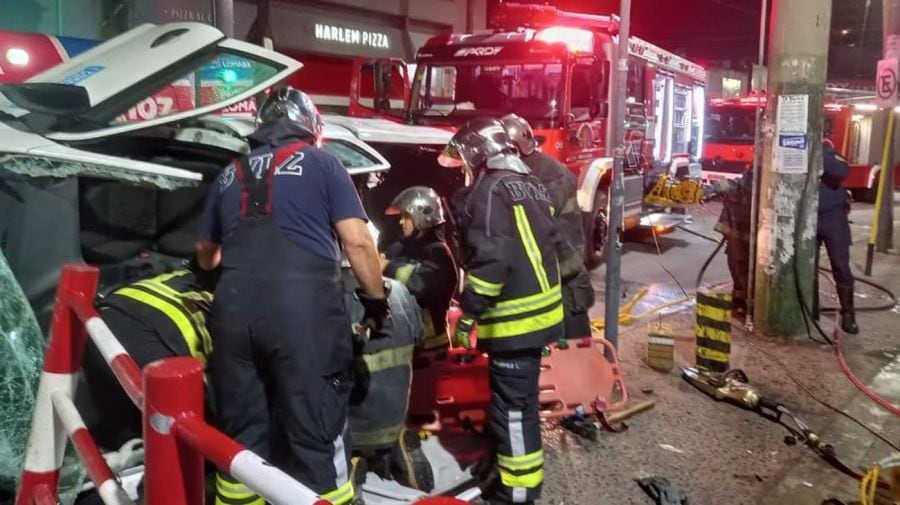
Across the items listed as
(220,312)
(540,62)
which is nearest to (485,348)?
(220,312)

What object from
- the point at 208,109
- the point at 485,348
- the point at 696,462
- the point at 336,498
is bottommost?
the point at 696,462

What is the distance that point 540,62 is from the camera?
847cm

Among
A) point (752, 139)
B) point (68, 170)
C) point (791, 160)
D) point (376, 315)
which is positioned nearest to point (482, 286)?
point (376, 315)

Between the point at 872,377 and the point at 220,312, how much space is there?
484 centimetres

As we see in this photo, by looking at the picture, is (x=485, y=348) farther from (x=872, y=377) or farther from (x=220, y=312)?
(x=872, y=377)

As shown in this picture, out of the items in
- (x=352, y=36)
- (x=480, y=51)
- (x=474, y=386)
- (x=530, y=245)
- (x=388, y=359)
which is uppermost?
(x=352, y=36)

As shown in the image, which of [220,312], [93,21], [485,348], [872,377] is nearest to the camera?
[220,312]

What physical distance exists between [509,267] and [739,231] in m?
4.37

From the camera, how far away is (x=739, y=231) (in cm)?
722

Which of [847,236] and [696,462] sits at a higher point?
[847,236]

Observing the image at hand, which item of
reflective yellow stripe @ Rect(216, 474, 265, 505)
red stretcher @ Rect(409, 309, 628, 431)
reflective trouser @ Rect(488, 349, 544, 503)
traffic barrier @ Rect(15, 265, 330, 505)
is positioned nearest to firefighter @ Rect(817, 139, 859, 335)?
red stretcher @ Rect(409, 309, 628, 431)

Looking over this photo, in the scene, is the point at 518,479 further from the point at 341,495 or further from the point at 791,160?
the point at 791,160

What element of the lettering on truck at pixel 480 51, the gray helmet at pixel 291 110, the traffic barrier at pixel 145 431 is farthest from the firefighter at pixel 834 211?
the traffic barrier at pixel 145 431

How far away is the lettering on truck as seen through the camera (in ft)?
28.8
